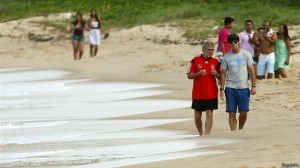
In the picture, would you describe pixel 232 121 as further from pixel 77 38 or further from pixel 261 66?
pixel 77 38

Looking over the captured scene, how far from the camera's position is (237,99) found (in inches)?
508

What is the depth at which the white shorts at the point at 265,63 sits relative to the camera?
19.1 m

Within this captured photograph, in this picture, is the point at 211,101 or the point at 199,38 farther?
the point at 199,38

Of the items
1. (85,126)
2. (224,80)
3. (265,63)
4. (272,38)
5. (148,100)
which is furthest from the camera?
(265,63)

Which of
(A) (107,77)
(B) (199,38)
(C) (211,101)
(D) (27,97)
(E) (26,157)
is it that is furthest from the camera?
(B) (199,38)

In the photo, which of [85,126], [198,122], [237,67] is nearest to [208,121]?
[198,122]

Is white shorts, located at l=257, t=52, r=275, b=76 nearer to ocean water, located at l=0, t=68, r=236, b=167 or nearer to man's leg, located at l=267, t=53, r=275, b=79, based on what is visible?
man's leg, located at l=267, t=53, r=275, b=79

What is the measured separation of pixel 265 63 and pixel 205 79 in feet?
21.3

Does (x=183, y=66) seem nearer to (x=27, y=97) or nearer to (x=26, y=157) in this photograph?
(x=27, y=97)

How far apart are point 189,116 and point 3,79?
341 inches

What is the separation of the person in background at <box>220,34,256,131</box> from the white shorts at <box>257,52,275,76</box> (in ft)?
20.2

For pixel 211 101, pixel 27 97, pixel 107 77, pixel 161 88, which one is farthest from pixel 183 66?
pixel 211 101

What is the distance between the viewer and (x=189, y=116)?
603 inches

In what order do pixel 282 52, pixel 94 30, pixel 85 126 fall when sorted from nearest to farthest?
pixel 85 126 → pixel 282 52 → pixel 94 30
